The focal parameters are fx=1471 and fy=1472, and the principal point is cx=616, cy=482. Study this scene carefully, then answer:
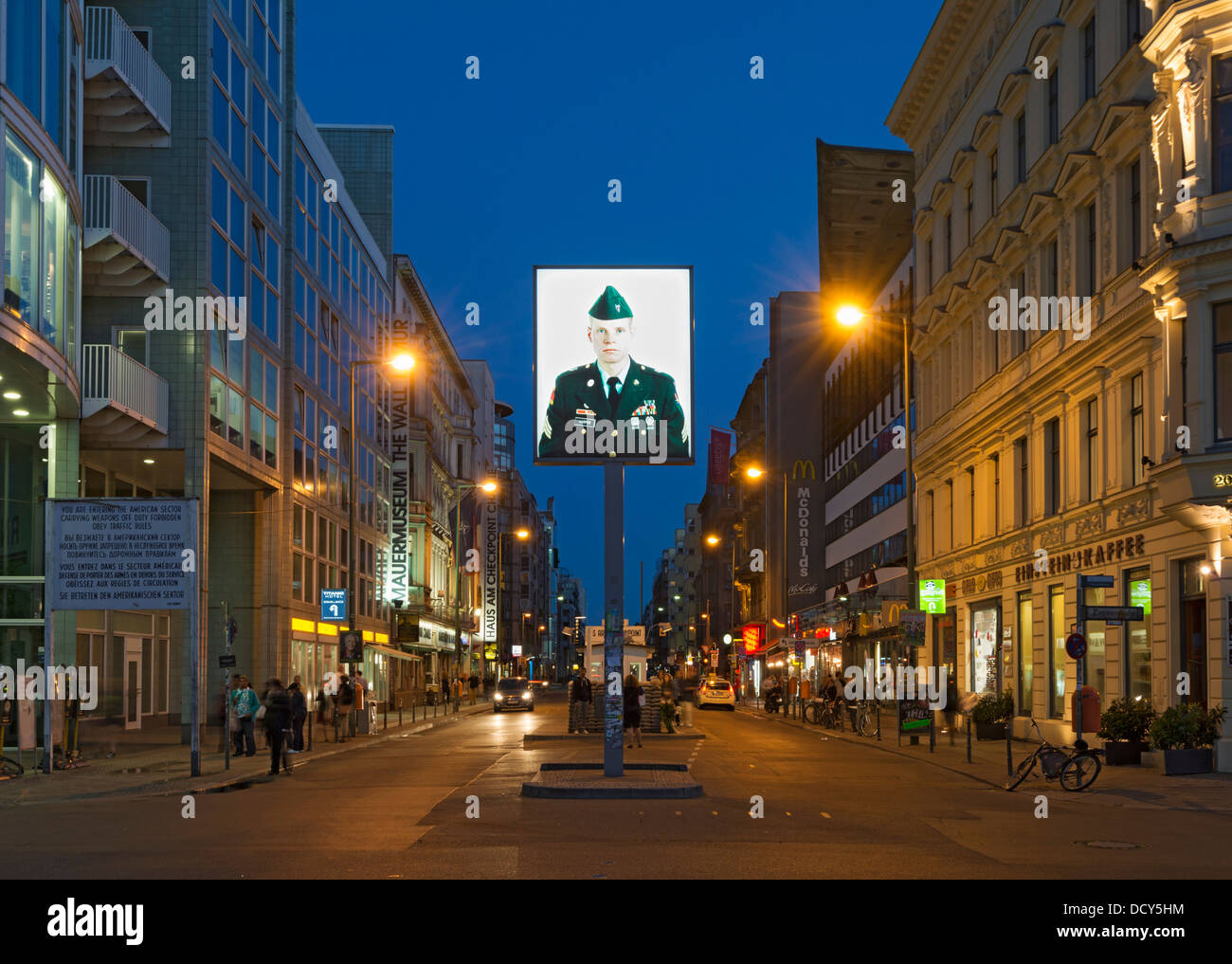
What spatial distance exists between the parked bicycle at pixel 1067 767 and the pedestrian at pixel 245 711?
16.5 m

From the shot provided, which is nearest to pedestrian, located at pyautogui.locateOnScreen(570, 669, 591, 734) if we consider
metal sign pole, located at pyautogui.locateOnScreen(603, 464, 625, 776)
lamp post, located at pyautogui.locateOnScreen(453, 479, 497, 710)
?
metal sign pole, located at pyautogui.locateOnScreen(603, 464, 625, 776)

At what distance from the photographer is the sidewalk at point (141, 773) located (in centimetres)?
2295

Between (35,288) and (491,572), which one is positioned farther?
(491,572)

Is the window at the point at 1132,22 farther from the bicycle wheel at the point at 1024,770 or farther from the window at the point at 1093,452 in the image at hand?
the bicycle wheel at the point at 1024,770

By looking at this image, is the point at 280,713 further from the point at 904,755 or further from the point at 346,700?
the point at 346,700

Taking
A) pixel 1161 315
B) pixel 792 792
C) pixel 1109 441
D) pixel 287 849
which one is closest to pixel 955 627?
pixel 1109 441

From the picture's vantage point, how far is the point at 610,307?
25109 mm

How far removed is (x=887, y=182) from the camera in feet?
222

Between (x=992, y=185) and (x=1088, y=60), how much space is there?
8.29 m

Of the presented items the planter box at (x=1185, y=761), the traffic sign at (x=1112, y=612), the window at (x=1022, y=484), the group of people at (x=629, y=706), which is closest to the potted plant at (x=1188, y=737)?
the planter box at (x=1185, y=761)

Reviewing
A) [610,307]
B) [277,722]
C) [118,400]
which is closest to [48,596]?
[277,722]

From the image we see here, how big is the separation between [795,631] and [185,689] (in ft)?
146

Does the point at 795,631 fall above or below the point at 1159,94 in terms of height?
below
